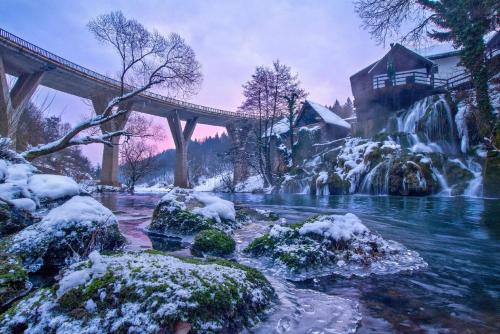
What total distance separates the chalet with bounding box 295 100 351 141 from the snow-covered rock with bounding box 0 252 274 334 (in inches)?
1254

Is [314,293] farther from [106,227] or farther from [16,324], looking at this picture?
[106,227]

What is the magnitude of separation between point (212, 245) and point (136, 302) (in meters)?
2.58

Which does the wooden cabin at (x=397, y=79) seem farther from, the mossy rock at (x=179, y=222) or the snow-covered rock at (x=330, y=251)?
the mossy rock at (x=179, y=222)

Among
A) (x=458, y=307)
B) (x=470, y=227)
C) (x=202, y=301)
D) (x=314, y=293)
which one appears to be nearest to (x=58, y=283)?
(x=202, y=301)

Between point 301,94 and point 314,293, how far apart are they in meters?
27.0

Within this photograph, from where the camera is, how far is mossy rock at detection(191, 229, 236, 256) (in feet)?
14.4

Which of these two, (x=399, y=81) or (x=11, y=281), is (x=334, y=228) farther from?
(x=399, y=81)

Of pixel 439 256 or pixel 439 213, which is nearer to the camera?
pixel 439 256

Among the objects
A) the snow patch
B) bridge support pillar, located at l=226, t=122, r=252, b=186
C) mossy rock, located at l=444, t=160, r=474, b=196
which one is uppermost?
bridge support pillar, located at l=226, t=122, r=252, b=186

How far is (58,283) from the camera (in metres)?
2.07

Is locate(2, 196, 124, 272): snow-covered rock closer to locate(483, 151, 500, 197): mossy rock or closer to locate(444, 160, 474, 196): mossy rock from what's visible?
locate(483, 151, 500, 197): mossy rock

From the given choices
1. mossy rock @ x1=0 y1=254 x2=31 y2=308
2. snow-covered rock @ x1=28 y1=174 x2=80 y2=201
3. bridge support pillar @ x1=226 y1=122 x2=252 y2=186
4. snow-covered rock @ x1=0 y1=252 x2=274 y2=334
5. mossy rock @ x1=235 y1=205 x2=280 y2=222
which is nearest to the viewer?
snow-covered rock @ x1=0 y1=252 x2=274 y2=334

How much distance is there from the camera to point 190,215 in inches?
235

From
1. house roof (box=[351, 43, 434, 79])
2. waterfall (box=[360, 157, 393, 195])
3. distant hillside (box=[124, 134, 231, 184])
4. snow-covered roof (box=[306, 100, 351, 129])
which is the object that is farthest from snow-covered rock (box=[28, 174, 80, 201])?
distant hillside (box=[124, 134, 231, 184])
